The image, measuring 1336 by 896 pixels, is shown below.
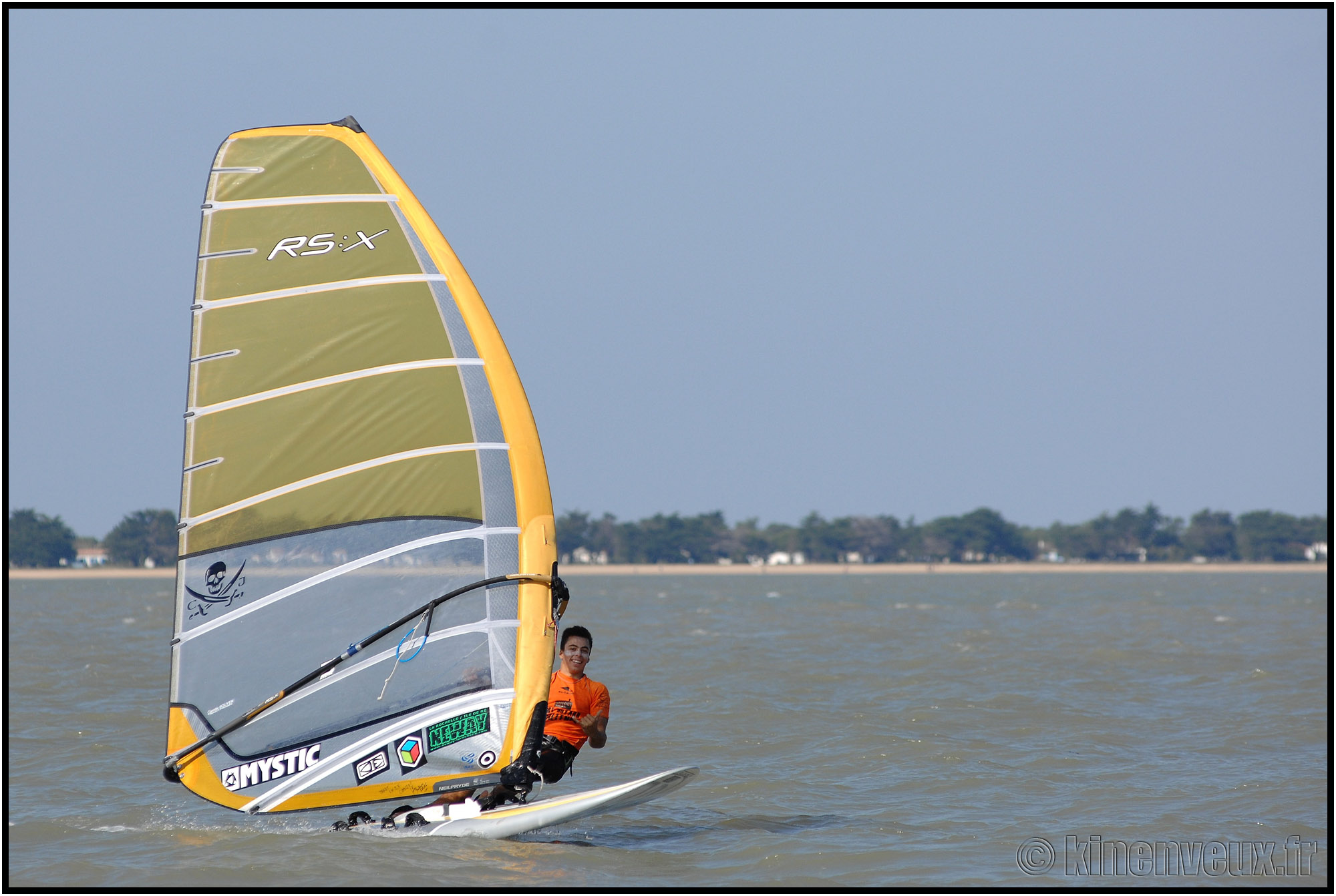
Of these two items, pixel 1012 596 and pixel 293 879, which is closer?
pixel 293 879

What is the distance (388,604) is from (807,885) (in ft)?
7.34

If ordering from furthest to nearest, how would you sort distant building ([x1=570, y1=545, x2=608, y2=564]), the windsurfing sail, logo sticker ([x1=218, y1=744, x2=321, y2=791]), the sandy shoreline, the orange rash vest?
distant building ([x1=570, y1=545, x2=608, y2=564]), the sandy shoreline, the orange rash vest, logo sticker ([x1=218, y1=744, x2=321, y2=791]), the windsurfing sail

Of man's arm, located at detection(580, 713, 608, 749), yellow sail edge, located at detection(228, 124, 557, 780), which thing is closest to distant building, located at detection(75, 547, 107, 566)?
man's arm, located at detection(580, 713, 608, 749)

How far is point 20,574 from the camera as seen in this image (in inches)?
3740

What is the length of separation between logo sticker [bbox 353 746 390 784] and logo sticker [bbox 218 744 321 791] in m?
0.19

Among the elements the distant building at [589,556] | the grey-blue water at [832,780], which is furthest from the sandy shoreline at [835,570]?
the grey-blue water at [832,780]

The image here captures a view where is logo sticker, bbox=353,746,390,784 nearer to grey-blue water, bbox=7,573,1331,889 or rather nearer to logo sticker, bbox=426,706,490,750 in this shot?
logo sticker, bbox=426,706,490,750

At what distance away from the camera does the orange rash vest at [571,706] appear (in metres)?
5.98

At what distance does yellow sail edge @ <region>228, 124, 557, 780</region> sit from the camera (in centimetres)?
571

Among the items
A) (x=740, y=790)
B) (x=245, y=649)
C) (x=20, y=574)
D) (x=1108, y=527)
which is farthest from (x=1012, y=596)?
(x=1108, y=527)

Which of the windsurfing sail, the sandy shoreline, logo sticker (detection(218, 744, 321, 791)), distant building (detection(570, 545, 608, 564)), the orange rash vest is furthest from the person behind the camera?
distant building (detection(570, 545, 608, 564))

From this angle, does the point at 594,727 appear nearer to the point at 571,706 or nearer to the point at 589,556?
the point at 571,706

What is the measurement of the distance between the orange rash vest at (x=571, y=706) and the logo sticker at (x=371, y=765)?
73 centimetres

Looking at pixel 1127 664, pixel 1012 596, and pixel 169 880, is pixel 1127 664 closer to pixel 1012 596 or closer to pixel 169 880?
pixel 169 880
